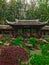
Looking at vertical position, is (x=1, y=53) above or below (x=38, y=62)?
above

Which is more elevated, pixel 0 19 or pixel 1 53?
pixel 1 53

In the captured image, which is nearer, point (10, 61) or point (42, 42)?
point (10, 61)

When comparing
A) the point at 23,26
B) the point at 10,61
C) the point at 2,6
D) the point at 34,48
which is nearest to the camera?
the point at 10,61

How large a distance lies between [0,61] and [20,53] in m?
0.93

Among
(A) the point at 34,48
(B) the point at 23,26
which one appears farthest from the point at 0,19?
(A) the point at 34,48

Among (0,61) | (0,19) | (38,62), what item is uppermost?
(0,61)

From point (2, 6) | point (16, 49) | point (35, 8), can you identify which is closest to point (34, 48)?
point (16, 49)

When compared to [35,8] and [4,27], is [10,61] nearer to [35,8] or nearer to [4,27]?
[4,27]

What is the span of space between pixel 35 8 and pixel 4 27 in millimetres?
15953

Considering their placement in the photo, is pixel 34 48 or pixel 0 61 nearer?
pixel 0 61

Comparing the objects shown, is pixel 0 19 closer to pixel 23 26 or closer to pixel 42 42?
pixel 23 26

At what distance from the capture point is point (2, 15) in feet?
161

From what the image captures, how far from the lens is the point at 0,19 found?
4784 cm

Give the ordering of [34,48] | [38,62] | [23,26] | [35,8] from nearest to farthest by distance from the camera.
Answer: [38,62] → [34,48] → [23,26] → [35,8]
